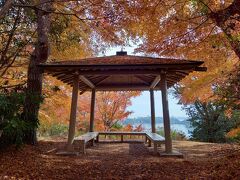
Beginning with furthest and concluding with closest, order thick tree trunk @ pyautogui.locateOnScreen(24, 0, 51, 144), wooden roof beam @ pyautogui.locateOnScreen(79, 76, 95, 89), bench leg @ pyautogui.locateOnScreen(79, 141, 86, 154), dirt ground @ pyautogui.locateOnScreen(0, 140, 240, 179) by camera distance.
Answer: wooden roof beam @ pyautogui.locateOnScreen(79, 76, 95, 89), thick tree trunk @ pyautogui.locateOnScreen(24, 0, 51, 144), bench leg @ pyautogui.locateOnScreen(79, 141, 86, 154), dirt ground @ pyautogui.locateOnScreen(0, 140, 240, 179)

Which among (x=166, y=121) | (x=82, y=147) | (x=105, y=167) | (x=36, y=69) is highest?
(x=36, y=69)

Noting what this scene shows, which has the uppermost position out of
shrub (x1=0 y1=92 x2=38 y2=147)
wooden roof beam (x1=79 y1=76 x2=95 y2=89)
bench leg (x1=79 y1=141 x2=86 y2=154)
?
wooden roof beam (x1=79 y1=76 x2=95 y2=89)

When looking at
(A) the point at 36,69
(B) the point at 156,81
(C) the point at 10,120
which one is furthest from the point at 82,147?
(B) the point at 156,81

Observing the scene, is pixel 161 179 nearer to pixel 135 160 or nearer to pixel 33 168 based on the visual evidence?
pixel 135 160

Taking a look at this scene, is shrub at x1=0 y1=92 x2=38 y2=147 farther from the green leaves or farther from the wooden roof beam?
the wooden roof beam

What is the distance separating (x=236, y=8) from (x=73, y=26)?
636 cm

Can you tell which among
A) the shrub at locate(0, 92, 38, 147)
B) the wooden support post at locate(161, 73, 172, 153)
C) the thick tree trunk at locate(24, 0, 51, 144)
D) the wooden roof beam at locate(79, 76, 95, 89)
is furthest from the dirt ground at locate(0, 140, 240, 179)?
the wooden roof beam at locate(79, 76, 95, 89)

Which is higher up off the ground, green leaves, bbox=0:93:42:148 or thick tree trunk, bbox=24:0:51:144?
thick tree trunk, bbox=24:0:51:144

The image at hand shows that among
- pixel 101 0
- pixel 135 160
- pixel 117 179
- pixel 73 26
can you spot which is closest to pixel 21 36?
pixel 73 26

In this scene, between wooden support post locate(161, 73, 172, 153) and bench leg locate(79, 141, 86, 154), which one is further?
bench leg locate(79, 141, 86, 154)

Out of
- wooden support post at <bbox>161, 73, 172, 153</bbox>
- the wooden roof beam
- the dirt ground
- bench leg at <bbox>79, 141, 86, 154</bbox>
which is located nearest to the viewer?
the dirt ground

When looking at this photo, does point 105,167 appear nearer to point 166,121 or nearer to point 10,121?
point 166,121

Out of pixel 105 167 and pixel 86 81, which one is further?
pixel 86 81

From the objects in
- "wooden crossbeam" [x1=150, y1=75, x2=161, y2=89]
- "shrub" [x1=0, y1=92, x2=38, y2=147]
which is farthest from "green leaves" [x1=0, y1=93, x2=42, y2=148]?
"wooden crossbeam" [x1=150, y1=75, x2=161, y2=89]
